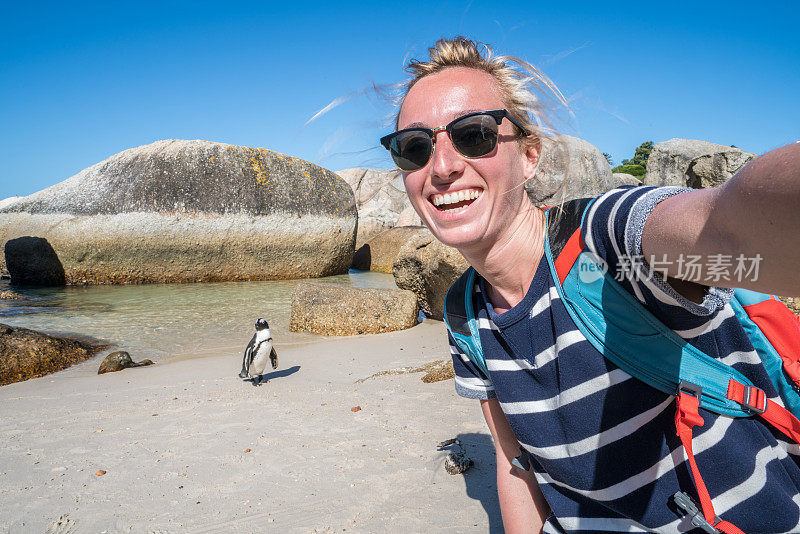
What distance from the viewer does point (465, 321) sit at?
5.45 ft

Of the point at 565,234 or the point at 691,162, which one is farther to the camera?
the point at 691,162

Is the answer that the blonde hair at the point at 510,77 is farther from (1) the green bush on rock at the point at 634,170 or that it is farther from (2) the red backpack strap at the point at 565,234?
(1) the green bush on rock at the point at 634,170

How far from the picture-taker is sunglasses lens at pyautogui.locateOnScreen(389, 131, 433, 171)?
153 centimetres

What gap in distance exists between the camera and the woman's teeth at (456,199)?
1450 millimetres

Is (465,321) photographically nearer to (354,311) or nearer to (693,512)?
(693,512)

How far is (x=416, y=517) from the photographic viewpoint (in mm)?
2197

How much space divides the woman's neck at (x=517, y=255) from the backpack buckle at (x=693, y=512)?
63cm

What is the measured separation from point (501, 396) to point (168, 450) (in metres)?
2.33

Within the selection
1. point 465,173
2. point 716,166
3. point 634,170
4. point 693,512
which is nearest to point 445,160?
point 465,173

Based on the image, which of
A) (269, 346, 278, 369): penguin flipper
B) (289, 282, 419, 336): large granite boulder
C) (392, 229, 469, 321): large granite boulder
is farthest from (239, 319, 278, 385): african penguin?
(392, 229, 469, 321): large granite boulder

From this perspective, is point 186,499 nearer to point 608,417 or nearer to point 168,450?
point 168,450

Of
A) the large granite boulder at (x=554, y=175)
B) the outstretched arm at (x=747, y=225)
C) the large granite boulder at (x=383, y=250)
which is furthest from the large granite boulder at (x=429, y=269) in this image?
the large granite boulder at (x=383, y=250)

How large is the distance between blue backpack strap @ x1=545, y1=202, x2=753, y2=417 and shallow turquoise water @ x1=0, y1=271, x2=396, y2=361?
17.8 feet

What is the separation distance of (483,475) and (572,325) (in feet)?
5.04
